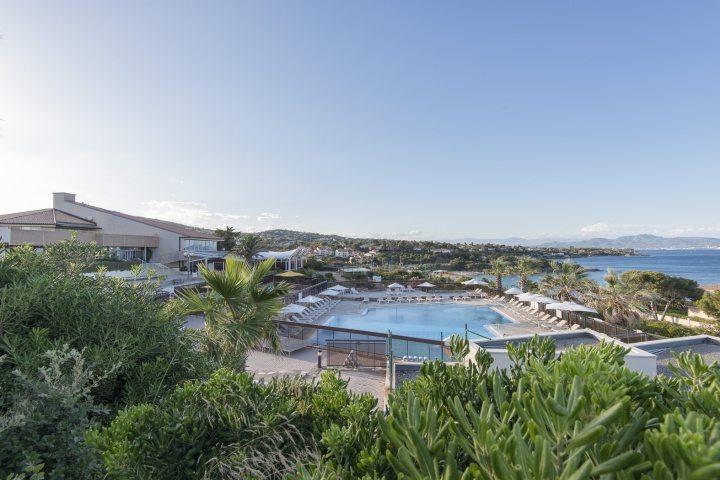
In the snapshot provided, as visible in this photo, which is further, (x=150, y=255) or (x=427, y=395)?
(x=150, y=255)

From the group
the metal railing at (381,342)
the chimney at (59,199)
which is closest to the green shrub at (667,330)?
the metal railing at (381,342)

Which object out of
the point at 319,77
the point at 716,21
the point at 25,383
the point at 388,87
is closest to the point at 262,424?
the point at 25,383

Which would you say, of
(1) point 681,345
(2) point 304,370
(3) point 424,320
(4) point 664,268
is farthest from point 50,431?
(4) point 664,268

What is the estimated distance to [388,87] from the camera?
1911 centimetres

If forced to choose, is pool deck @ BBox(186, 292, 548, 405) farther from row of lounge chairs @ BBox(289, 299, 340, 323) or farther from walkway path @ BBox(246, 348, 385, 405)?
row of lounge chairs @ BBox(289, 299, 340, 323)

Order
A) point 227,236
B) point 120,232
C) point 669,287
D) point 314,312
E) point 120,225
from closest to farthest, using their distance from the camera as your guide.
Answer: point 314,312, point 669,287, point 120,232, point 120,225, point 227,236

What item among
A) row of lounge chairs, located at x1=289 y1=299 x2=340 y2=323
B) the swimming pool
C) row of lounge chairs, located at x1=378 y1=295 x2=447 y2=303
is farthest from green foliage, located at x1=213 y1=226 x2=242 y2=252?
the swimming pool

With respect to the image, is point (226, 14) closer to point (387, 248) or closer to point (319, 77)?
point (319, 77)

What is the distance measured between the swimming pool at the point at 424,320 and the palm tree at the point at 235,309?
14.1m

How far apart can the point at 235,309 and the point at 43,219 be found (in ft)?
89.8

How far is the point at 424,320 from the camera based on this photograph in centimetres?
2247

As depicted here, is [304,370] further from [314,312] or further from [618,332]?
[618,332]

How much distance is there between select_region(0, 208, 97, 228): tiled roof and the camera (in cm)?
2278

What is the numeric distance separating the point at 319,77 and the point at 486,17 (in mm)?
8096
